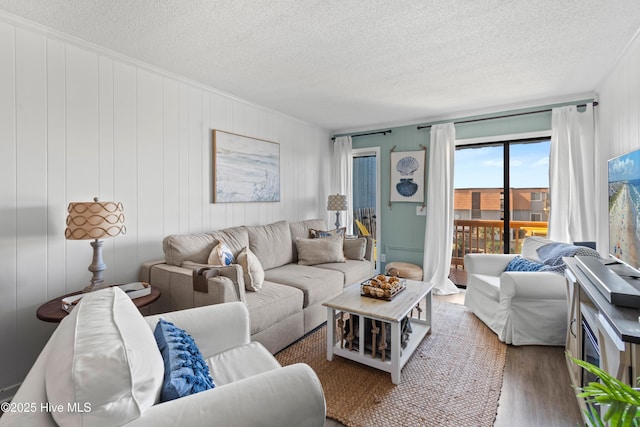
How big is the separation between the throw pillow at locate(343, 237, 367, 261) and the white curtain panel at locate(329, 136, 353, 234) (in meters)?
0.98

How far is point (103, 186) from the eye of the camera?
234 centimetres

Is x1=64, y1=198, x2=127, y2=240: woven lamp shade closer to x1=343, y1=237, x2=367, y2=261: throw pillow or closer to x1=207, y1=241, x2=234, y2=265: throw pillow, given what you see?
x1=207, y1=241, x2=234, y2=265: throw pillow

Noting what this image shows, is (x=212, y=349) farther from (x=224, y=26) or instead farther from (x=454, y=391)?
(x=224, y=26)

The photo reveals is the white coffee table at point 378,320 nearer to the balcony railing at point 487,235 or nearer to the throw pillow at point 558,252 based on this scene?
the throw pillow at point 558,252

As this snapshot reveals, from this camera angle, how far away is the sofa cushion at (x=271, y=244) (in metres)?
3.21

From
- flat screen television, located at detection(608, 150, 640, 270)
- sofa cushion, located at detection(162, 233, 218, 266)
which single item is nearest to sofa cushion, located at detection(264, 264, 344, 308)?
sofa cushion, located at detection(162, 233, 218, 266)

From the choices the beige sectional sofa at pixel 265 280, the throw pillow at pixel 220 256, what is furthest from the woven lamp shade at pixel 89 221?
the throw pillow at pixel 220 256

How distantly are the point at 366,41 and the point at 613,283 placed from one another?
204 cm

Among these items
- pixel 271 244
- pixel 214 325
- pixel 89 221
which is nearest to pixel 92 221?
pixel 89 221

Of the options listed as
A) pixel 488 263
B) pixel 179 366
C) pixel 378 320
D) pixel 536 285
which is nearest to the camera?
pixel 179 366

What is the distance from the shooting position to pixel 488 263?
3.14 metres

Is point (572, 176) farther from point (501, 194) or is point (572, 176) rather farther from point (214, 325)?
point (214, 325)

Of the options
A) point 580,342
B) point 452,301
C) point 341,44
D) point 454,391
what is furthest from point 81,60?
point 452,301

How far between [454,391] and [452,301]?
1.87 metres
